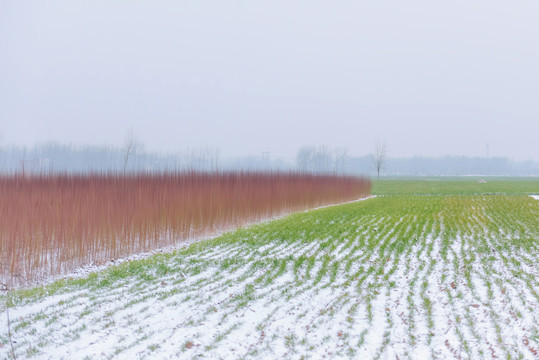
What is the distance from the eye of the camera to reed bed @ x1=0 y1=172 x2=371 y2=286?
7211mm

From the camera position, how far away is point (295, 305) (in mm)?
5730

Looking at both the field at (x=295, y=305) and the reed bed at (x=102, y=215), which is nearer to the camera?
the field at (x=295, y=305)

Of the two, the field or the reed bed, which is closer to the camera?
the field

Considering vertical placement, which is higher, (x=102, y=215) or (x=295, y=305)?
(x=102, y=215)

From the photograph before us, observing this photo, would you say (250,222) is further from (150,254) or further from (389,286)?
(389,286)

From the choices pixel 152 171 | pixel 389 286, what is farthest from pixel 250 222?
pixel 389 286

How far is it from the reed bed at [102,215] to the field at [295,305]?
2.48ft

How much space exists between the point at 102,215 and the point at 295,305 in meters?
4.64

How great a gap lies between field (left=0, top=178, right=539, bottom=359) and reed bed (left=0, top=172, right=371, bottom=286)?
0.76m

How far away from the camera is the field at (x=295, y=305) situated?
4.48m

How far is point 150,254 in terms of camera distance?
9.41 m

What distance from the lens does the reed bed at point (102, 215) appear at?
23.7 ft

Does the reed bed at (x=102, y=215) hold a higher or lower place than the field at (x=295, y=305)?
higher

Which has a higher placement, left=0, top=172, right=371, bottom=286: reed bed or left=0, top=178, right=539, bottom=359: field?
left=0, top=172, right=371, bottom=286: reed bed
